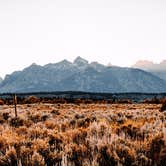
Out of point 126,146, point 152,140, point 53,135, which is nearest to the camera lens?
point 126,146

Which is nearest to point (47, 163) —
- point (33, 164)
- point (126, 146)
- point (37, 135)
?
point (33, 164)

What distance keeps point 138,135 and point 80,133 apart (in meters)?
1.78

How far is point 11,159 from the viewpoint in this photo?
8.55 meters

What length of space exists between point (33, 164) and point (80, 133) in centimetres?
370

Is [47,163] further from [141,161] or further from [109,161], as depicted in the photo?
[141,161]

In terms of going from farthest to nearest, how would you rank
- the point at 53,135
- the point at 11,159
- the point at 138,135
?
the point at 138,135
the point at 53,135
the point at 11,159

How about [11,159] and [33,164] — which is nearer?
[33,164]

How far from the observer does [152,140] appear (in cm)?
985

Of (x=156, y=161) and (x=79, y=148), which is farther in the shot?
(x=79, y=148)

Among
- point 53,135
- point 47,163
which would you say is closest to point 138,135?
point 53,135

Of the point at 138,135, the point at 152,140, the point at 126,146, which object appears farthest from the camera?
the point at 138,135

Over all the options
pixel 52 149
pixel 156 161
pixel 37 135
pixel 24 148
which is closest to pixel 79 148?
pixel 52 149

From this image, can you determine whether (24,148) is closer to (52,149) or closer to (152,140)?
(52,149)

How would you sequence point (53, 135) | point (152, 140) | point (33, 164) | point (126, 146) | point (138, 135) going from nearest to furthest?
point (33, 164) → point (126, 146) → point (152, 140) → point (53, 135) → point (138, 135)
